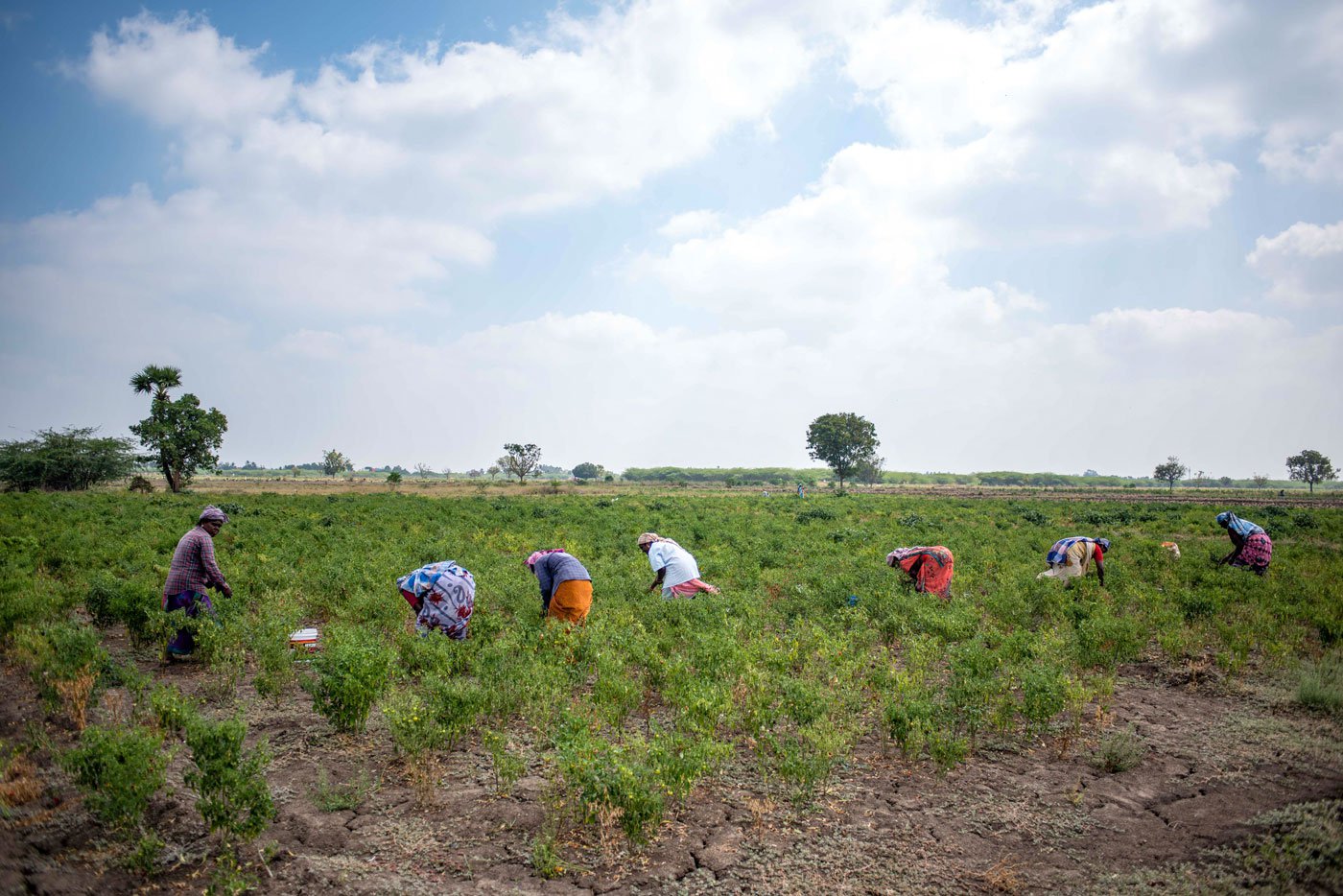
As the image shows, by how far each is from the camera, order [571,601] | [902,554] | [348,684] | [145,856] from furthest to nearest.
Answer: [902,554]
[571,601]
[348,684]
[145,856]

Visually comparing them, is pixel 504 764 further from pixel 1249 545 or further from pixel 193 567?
pixel 1249 545

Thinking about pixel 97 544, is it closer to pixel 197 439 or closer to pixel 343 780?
pixel 343 780

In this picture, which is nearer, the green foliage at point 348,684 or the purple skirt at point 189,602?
the green foliage at point 348,684

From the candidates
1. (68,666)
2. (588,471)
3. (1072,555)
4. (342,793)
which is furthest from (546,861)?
(588,471)

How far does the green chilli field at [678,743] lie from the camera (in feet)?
14.6

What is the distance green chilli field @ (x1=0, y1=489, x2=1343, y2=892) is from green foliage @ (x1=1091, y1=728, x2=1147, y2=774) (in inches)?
1.2

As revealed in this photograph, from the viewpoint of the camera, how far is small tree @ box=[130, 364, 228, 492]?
5009 cm

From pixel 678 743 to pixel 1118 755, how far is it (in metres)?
4.15

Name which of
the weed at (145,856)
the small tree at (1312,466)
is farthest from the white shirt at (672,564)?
the small tree at (1312,466)

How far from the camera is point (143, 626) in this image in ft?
29.5

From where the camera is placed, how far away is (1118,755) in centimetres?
609

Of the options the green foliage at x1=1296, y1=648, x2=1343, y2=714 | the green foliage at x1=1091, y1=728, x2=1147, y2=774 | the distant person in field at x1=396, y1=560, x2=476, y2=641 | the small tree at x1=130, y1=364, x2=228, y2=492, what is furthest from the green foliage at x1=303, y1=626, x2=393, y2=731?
the small tree at x1=130, y1=364, x2=228, y2=492

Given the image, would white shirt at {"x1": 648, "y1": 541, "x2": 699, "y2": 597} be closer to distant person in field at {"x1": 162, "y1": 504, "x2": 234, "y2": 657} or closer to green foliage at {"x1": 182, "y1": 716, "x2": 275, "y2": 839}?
distant person in field at {"x1": 162, "y1": 504, "x2": 234, "y2": 657}

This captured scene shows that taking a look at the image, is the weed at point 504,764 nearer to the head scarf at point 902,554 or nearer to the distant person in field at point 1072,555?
the head scarf at point 902,554
